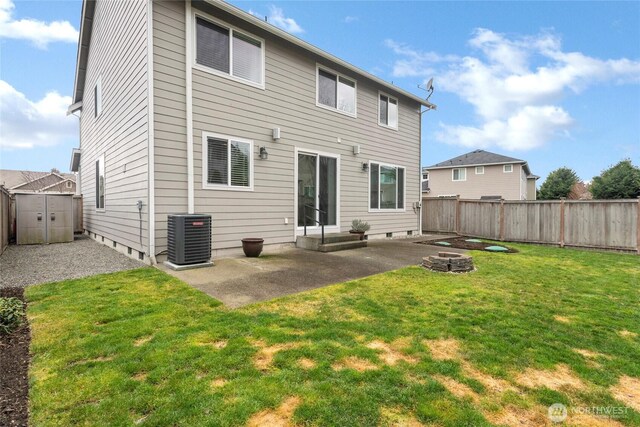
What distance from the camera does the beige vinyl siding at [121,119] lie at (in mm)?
6172

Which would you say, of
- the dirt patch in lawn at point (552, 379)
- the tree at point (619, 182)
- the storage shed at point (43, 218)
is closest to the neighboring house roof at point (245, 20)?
the storage shed at point (43, 218)

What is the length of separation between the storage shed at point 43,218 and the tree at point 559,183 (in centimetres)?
3701

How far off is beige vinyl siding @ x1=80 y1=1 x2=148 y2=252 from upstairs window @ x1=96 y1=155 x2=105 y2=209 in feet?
1.01

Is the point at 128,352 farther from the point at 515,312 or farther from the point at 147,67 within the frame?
the point at 147,67

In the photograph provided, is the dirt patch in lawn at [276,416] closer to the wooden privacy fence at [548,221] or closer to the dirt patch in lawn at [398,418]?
the dirt patch in lawn at [398,418]

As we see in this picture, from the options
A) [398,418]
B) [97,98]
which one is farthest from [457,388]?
[97,98]

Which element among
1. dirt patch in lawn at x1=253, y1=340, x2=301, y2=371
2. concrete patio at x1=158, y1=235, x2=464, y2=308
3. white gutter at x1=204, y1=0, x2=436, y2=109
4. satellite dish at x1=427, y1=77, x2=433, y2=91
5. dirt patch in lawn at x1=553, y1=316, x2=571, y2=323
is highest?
satellite dish at x1=427, y1=77, x2=433, y2=91

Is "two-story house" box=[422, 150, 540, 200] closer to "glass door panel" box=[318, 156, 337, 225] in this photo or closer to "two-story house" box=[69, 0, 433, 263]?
"two-story house" box=[69, 0, 433, 263]

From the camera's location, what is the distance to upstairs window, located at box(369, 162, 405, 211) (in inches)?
416

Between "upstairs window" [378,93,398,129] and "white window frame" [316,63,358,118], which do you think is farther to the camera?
"upstairs window" [378,93,398,129]

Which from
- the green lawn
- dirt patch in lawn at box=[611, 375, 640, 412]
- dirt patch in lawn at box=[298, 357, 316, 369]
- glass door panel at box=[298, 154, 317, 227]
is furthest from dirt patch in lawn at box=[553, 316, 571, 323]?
glass door panel at box=[298, 154, 317, 227]

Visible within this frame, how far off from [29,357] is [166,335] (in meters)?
1.01

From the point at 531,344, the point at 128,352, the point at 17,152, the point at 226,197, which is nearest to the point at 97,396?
the point at 128,352

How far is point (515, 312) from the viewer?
371 cm
